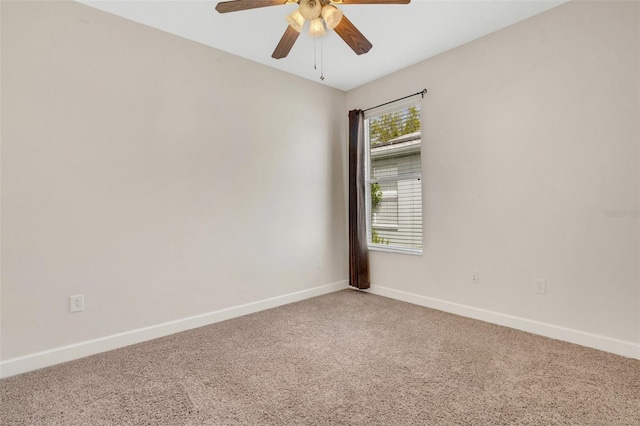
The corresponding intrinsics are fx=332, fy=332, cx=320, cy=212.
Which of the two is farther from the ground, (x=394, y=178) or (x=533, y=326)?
(x=394, y=178)

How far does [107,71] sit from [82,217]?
1.12 m

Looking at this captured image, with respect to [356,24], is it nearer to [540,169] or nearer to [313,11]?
[313,11]

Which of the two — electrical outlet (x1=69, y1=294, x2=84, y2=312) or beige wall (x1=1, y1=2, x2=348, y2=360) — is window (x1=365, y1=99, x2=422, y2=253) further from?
electrical outlet (x1=69, y1=294, x2=84, y2=312)

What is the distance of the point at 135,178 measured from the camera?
264cm

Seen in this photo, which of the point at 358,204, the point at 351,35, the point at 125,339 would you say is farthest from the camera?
the point at 358,204

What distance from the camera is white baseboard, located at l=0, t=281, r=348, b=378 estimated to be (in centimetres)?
218

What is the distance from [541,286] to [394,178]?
1.77 m

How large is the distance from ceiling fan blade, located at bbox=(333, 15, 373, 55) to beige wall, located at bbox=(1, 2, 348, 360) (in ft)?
4.44

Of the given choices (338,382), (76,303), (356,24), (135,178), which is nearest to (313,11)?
(356,24)

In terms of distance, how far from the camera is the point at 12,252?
2156 millimetres

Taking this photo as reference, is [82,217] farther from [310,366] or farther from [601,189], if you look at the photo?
[601,189]

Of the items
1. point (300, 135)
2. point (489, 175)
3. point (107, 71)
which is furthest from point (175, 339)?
point (489, 175)

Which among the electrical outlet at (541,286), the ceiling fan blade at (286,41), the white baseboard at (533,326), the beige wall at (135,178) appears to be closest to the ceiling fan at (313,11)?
the ceiling fan blade at (286,41)

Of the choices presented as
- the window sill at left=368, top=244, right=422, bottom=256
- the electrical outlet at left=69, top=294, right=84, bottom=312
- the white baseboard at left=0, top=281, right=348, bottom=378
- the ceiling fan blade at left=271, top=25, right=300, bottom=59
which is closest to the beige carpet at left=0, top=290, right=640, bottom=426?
the white baseboard at left=0, top=281, right=348, bottom=378
